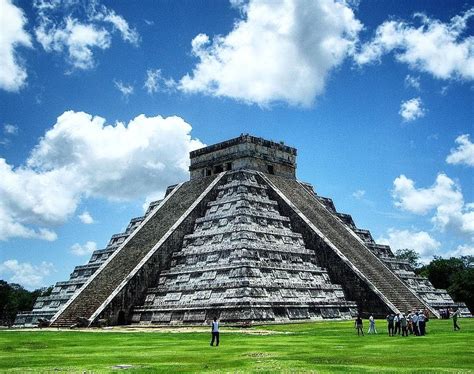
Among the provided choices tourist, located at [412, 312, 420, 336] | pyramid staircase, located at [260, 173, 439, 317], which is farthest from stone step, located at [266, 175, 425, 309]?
tourist, located at [412, 312, 420, 336]

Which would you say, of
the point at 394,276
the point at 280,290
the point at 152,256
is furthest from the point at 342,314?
the point at 152,256

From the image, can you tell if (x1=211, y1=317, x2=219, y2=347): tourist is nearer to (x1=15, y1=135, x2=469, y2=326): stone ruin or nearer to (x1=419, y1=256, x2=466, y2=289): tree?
(x1=15, y1=135, x2=469, y2=326): stone ruin

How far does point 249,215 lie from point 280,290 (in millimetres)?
5319

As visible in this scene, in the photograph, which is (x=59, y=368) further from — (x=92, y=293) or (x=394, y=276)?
(x=394, y=276)

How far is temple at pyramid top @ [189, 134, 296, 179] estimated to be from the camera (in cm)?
3578

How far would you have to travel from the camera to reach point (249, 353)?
13.3 m

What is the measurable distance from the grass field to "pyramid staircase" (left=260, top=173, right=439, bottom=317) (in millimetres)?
7389

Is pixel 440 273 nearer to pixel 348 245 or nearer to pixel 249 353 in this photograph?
pixel 348 245

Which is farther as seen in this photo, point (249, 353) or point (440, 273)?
point (440, 273)


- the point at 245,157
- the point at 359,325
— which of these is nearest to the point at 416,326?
the point at 359,325

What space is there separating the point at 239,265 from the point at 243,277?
2.45 feet

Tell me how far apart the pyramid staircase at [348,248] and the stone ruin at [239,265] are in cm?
9

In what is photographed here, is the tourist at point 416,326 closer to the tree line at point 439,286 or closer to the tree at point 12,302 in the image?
the tree line at point 439,286

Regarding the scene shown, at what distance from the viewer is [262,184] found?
34.6 meters
